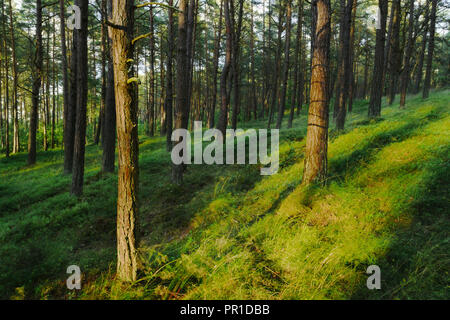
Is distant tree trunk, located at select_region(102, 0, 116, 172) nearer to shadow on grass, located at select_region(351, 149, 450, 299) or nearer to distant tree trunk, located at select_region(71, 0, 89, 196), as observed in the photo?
distant tree trunk, located at select_region(71, 0, 89, 196)

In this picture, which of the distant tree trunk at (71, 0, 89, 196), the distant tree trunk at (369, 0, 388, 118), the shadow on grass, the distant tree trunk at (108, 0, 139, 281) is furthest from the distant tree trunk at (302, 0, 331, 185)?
the distant tree trunk at (369, 0, 388, 118)

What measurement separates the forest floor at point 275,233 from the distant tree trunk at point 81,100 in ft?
2.27

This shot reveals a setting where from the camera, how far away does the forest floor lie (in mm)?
2801

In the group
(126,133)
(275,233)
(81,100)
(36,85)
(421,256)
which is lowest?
(275,233)

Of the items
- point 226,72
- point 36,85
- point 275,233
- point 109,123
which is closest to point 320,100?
point 275,233

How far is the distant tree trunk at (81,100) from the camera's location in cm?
764

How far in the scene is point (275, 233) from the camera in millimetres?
3863

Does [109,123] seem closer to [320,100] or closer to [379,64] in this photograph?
[320,100]

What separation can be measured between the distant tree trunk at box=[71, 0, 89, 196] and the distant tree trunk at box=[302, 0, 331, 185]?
7.35 meters

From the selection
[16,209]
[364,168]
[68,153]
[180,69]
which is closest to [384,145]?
[364,168]

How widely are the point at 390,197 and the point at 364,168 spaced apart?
1274 millimetres

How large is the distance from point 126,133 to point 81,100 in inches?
246

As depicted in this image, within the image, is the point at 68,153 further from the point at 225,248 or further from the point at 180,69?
the point at 225,248

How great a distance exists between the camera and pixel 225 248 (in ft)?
11.9
